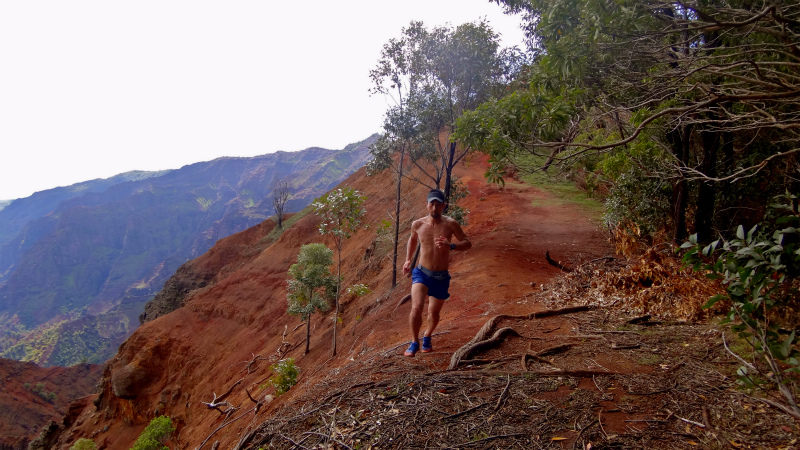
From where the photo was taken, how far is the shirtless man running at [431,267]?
4602 millimetres

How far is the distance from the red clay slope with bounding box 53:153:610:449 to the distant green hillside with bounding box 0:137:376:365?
51.7m

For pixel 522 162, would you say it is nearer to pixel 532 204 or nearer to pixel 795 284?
pixel 532 204

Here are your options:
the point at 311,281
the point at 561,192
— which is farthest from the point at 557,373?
the point at 561,192

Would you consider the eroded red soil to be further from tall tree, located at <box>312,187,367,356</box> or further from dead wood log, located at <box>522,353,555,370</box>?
tall tree, located at <box>312,187,367,356</box>

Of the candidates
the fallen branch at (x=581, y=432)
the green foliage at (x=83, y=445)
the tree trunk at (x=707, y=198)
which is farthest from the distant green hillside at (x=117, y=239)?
the fallen branch at (x=581, y=432)

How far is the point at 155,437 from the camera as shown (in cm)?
1448

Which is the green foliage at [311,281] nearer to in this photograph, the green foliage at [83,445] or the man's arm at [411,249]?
the man's arm at [411,249]

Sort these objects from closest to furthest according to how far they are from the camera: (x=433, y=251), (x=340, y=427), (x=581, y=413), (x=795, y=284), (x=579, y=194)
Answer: (x=581, y=413)
(x=340, y=427)
(x=795, y=284)
(x=433, y=251)
(x=579, y=194)

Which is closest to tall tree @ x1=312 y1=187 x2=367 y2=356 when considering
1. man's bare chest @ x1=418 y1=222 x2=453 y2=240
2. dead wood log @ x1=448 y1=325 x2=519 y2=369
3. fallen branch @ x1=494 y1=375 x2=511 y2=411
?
man's bare chest @ x1=418 y1=222 x2=453 y2=240

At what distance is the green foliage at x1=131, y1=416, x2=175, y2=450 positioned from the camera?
13.9m

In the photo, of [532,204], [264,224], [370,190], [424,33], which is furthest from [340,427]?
[264,224]

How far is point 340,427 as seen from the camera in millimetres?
3223

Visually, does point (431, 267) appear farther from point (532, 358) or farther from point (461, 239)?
point (532, 358)

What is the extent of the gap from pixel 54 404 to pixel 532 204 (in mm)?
47818
